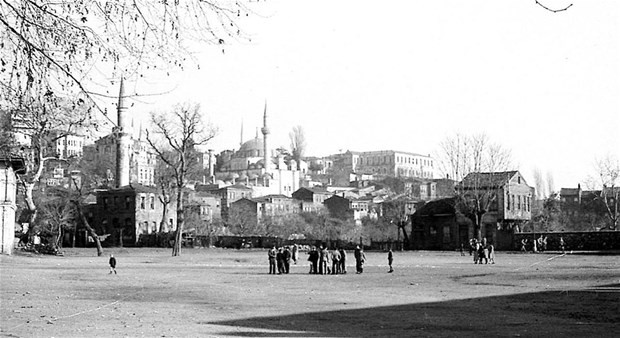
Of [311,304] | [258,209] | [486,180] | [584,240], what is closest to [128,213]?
[258,209]

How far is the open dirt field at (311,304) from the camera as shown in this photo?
1838 centimetres

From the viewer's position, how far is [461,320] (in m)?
20.2

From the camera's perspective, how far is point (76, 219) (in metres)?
98.9

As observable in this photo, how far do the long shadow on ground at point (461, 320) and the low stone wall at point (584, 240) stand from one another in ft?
166

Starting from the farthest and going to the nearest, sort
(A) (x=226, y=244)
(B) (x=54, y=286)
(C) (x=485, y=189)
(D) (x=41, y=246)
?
(A) (x=226, y=244) < (C) (x=485, y=189) < (D) (x=41, y=246) < (B) (x=54, y=286)

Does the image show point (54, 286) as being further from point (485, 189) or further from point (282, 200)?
point (282, 200)

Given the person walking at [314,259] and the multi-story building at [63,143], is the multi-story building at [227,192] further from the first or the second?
the person walking at [314,259]

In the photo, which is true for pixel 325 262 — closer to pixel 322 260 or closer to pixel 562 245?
pixel 322 260

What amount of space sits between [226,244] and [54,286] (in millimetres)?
64789

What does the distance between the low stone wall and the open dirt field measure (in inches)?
1398

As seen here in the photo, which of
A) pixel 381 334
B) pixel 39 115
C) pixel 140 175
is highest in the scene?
pixel 140 175

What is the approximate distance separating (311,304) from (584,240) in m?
56.5

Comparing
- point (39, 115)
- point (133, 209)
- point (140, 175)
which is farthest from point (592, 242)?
point (140, 175)

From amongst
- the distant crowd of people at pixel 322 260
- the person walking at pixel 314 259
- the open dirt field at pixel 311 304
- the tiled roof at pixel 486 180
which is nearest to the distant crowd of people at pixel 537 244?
the tiled roof at pixel 486 180
